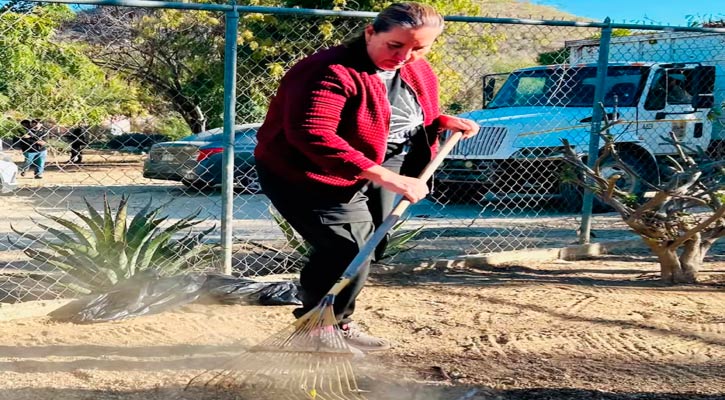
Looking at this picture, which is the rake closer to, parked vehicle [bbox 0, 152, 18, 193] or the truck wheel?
the truck wheel

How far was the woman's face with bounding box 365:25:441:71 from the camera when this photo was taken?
9.89 feet

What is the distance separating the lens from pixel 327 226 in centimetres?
330

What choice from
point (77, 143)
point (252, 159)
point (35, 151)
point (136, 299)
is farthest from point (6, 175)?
point (136, 299)

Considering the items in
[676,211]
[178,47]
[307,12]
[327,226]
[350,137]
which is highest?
[178,47]

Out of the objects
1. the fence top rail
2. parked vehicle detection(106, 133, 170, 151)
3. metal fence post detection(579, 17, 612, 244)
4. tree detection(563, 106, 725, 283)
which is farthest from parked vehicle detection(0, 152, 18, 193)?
tree detection(563, 106, 725, 283)

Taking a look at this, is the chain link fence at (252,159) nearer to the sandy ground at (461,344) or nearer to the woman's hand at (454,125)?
the sandy ground at (461,344)

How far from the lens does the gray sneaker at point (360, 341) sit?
12.3 ft

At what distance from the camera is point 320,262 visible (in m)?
3.43

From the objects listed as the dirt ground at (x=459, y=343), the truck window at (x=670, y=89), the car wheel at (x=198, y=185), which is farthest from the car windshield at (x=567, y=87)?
the dirt ground at (x=459, y=343)

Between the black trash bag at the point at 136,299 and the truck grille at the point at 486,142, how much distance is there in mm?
5243

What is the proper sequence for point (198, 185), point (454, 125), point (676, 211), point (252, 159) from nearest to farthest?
point (454, 125) → point (676, 211) → point (198, 185) → point (252, 159)

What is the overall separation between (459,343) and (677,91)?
7.44 m

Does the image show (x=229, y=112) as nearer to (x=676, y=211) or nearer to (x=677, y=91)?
(x=676, y=211)

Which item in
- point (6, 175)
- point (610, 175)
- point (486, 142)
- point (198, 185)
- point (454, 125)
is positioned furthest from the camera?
point (6, 175)
